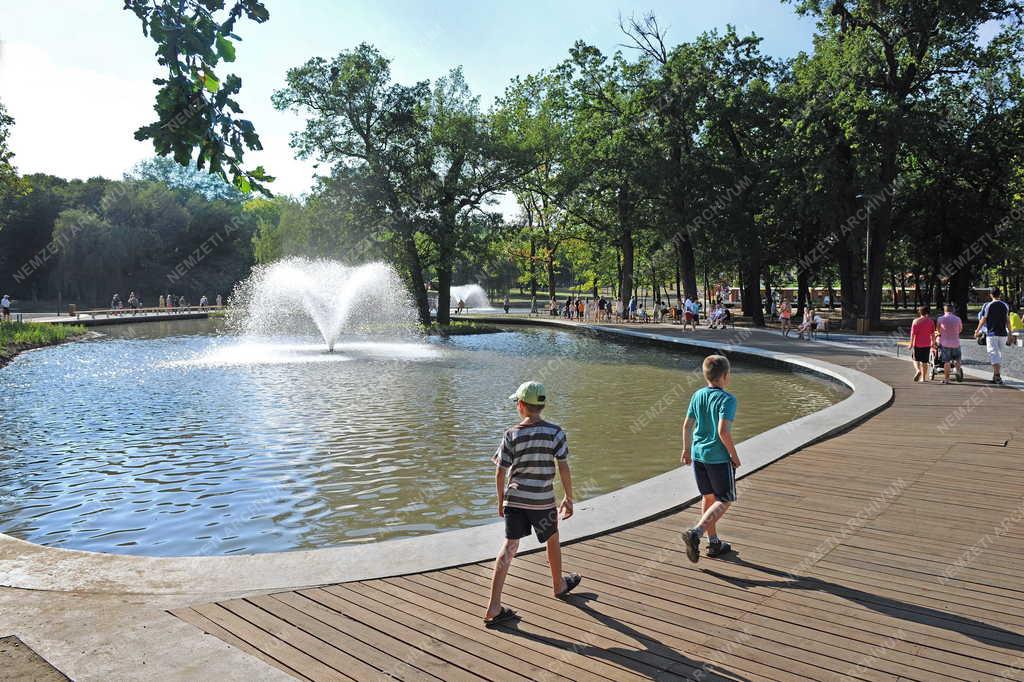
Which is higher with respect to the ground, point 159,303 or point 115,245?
point 115,245

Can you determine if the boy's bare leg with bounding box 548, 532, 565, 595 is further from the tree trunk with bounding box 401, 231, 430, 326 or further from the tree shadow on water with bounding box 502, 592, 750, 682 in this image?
the tree trunk with bounding box 401, 231, 430, 326

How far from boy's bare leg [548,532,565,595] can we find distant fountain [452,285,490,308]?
7931 cm

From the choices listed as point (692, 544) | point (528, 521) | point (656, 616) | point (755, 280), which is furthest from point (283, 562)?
point (755, 280)

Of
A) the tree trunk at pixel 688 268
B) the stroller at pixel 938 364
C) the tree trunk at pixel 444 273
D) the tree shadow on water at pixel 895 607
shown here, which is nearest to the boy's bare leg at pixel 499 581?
the tree shadow on water at pixel 895 607

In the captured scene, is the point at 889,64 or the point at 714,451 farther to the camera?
the point at 889,64

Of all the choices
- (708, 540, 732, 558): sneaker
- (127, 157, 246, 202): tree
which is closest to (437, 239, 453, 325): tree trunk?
(708, 540, 732, 558): sneaker

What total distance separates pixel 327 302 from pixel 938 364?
30497 mm

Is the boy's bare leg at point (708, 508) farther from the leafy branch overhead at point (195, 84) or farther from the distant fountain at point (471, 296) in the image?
the distant fountain at point (471, 296)

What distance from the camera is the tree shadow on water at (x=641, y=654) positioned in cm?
427

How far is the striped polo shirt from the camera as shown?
525cm

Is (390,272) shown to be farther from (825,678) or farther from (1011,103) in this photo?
(825,678)

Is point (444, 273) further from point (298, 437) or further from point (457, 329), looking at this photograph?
point (298, 437)

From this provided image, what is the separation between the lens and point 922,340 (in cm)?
1727

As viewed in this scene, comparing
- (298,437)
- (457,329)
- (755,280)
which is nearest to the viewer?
(298,437)
